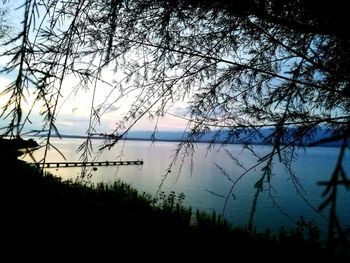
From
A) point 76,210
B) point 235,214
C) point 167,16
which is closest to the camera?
point 167,16

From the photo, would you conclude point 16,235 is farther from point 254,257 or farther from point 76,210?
point 254,257

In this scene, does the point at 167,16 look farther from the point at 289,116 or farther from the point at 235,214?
the point at 235,214

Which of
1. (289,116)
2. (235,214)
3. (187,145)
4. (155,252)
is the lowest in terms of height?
(235,214)

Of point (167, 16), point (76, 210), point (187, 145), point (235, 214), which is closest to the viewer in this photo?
point (167, 16)

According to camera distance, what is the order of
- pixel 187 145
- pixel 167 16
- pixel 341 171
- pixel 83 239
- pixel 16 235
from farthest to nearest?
1. pixel 83 239
2. pixel 16 235
3. pixel 187 145
4. pixel 167 16
5. pixel 341 171

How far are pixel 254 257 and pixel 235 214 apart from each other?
24139 millimetres

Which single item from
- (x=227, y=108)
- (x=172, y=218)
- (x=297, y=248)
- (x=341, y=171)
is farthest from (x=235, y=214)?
(x=341, y=171)

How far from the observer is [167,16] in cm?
249

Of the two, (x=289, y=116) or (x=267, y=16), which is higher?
(x=267, y=16)

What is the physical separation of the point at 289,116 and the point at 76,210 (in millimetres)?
6080

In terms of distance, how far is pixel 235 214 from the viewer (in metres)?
29.0

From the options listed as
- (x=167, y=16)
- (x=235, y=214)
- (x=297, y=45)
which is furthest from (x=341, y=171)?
(x=235, y=214)

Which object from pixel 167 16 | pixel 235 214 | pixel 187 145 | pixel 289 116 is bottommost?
pixel 235 214

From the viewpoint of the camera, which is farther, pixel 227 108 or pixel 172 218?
pixel 172 218
